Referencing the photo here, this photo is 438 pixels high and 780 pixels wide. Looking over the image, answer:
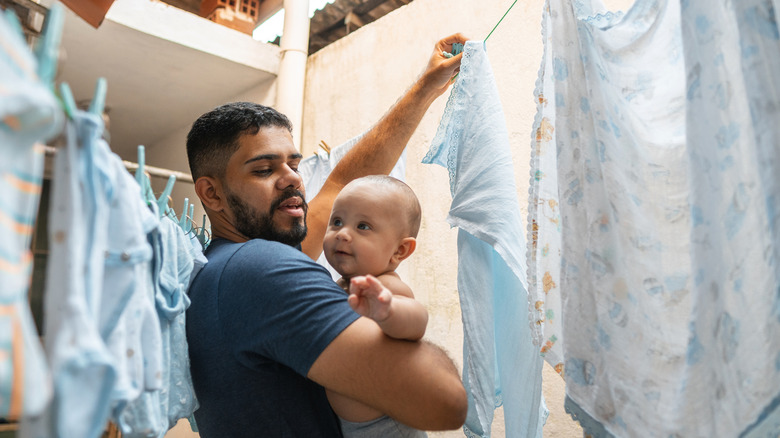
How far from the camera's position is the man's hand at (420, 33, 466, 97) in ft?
5.23

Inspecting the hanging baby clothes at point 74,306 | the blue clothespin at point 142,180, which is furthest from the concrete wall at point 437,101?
the hanging baby clothes at point 74,306

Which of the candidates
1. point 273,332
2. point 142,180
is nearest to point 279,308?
point 273,332

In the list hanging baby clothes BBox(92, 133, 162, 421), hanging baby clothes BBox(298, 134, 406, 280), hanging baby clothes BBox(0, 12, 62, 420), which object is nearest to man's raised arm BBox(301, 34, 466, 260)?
hanging baby clothes BBox(298, 134, 406, 280)

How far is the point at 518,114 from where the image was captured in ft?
7.84

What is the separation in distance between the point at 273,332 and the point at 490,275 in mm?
554

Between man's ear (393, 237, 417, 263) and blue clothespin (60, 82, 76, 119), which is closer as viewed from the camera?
blue clothespin (60, 82, 76, 119)

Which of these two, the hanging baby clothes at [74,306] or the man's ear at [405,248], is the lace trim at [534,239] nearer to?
the man's ear at [405,248]

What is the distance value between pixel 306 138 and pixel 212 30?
0.89 meters

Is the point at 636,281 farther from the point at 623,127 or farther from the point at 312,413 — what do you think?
the point at 312,413

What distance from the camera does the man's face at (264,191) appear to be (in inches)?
53.7

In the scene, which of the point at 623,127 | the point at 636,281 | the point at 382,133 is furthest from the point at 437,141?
the point at 636,281

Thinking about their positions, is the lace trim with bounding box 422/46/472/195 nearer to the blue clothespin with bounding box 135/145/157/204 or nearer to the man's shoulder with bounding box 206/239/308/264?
the man's shoulder with bounding box 206/239/308/264

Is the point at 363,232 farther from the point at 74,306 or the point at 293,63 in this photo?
the point at 293,63

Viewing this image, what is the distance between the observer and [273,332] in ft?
3.19
